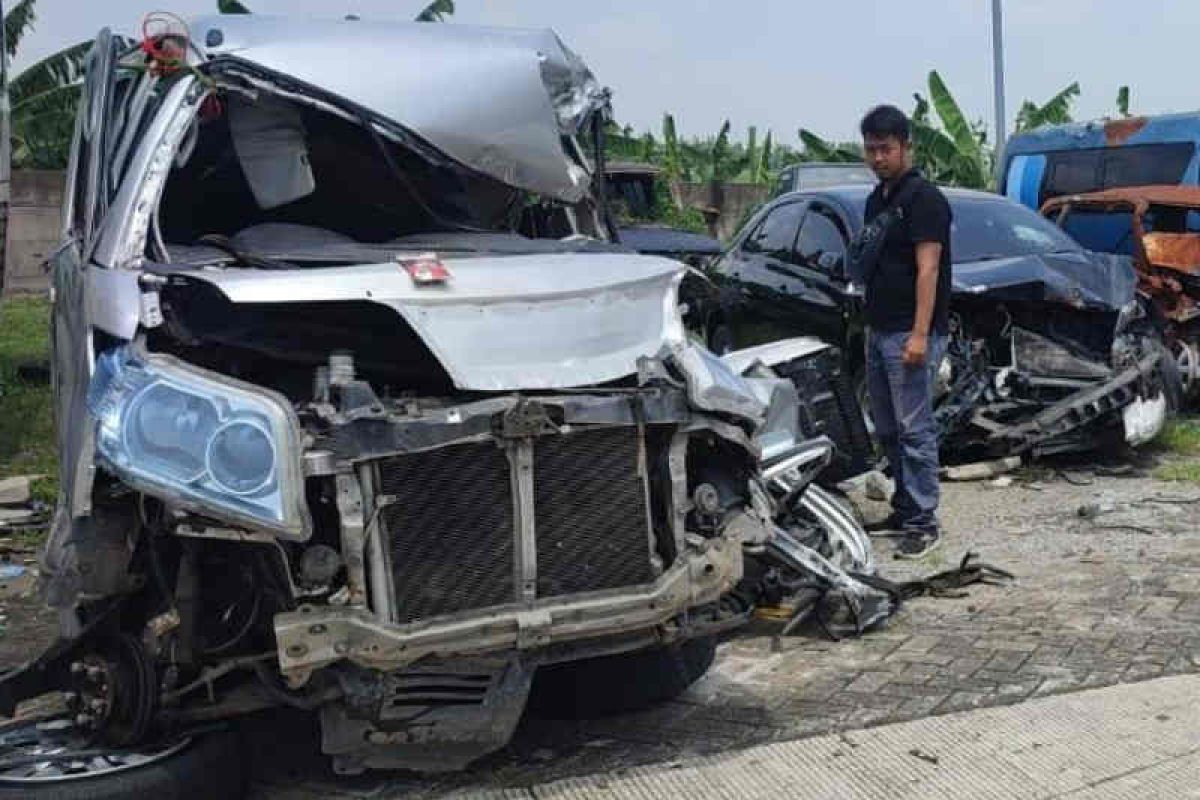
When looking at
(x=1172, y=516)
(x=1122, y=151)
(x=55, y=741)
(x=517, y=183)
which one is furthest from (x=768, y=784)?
(x=1122, y=151)

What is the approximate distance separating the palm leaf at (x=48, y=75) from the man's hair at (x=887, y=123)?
16139mm

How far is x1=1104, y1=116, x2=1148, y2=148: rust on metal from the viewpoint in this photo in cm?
1283

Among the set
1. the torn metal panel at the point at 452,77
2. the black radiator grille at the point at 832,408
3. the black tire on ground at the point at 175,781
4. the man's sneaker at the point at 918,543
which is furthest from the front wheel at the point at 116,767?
the man's sneaker at the point at 918,543

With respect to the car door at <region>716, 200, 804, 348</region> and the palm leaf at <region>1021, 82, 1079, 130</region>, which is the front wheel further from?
the palm leaf at <region>1021, 82, 1079, 130</region>

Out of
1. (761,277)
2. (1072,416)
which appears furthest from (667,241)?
(1072,416)

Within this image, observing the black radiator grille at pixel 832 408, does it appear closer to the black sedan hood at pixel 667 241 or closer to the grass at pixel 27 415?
the black sedan hood at pixel 667 241

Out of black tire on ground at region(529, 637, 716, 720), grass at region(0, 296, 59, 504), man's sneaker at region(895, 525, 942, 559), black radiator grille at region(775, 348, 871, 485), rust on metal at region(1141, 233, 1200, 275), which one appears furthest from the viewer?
rust on metal at region(1141, 233, 1200, 275)

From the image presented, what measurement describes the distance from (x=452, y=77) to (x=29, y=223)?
53.1 feet

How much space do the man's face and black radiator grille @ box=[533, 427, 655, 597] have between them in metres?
2.99

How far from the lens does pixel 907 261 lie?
605 cm

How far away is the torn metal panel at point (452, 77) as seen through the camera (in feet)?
14.0

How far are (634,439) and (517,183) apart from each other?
4.99ft

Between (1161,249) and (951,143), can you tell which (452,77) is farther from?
(951,143)

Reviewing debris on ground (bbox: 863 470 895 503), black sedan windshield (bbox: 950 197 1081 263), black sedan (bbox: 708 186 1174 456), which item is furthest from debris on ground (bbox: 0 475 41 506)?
black sedan windshield (bbox: 950 197 1081 263)
